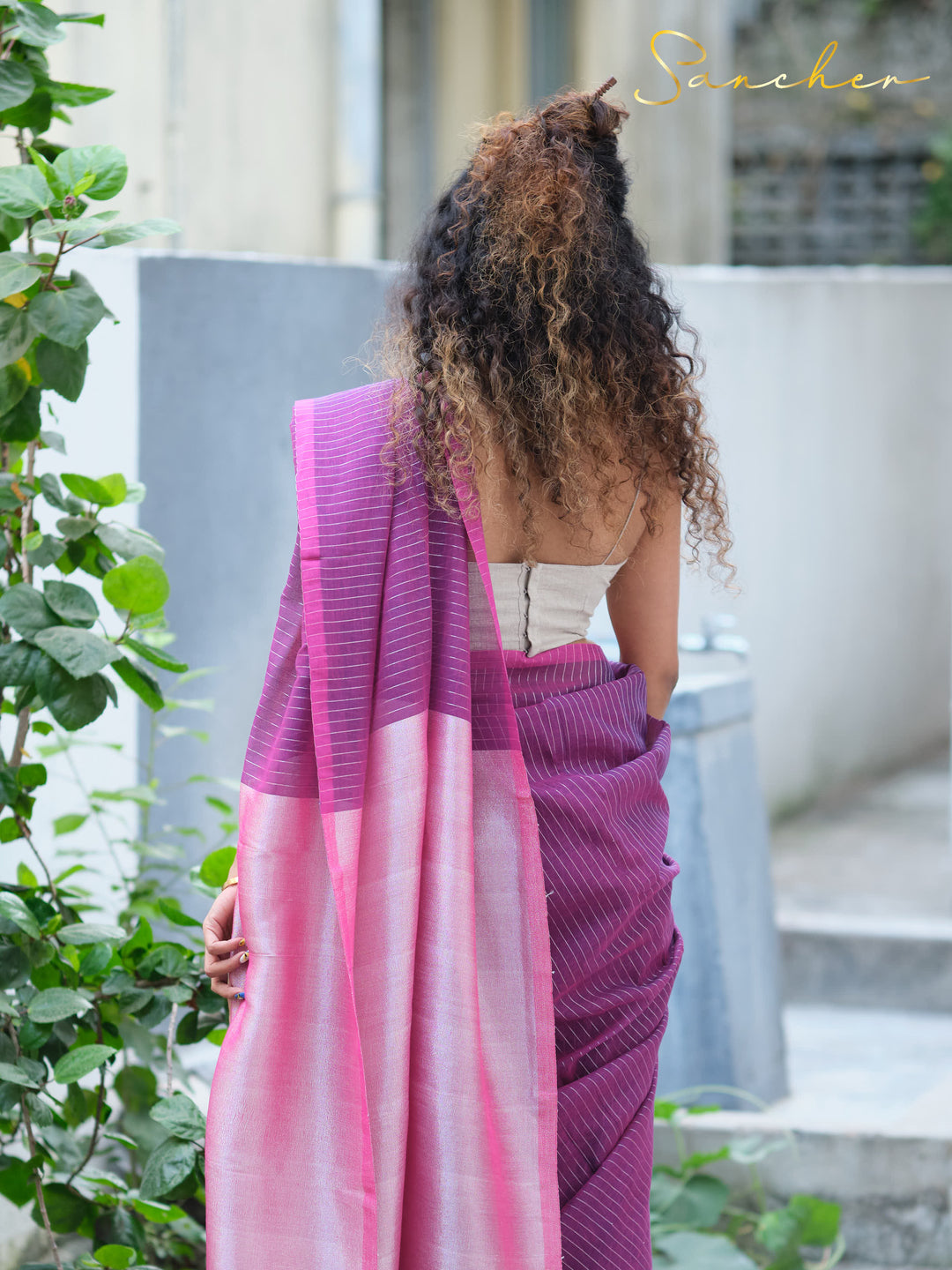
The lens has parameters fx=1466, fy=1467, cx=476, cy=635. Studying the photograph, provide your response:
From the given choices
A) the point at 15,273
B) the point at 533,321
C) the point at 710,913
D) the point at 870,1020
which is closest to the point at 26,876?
the point at 15,273

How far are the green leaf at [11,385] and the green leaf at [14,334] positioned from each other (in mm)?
44

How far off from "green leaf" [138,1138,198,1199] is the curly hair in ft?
2.79

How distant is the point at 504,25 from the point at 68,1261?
5529 mm

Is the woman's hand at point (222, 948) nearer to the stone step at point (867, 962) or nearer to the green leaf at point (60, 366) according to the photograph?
the green leaf at point (60, 366)

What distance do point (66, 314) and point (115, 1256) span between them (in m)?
1.09

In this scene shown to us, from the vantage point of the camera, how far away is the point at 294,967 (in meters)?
1.50

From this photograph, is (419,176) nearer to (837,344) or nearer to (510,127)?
(837,344)

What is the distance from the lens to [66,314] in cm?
163

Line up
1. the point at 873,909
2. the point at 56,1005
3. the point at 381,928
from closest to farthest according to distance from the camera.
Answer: the point at 381,928 < the point at 56,1005 < the point at 873,909

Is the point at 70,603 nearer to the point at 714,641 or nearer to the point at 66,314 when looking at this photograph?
the point at 66,314

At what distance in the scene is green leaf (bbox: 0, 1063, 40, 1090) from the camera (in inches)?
65.4

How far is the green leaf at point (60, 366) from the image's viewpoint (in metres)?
1.67

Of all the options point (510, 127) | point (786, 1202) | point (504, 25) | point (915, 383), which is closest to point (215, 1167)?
point (510, 127)

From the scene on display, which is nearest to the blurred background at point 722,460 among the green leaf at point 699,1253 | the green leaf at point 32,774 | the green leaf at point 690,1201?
the green leaf at point 690,1201
